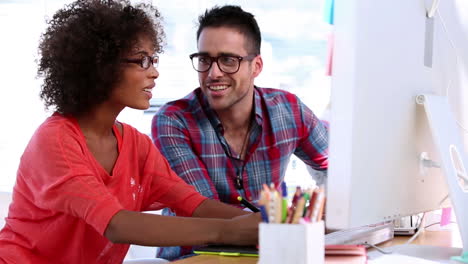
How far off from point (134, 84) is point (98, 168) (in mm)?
235

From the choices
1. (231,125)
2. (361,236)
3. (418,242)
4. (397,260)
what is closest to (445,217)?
(418,242)

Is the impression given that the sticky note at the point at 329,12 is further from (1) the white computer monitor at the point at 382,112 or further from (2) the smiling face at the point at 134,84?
(2) the smiling face at the point at 134,84

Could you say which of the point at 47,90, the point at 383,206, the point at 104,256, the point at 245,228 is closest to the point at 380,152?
the point at 383,206

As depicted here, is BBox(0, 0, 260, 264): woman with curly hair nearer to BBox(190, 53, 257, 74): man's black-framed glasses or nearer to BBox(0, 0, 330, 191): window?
BBox(190, 53, 257, 74): man's black-framed glasses

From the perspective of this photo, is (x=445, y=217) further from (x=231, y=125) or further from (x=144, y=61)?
(x=144, y=61)

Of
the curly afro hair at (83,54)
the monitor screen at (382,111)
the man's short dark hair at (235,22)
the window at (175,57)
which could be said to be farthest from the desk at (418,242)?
the window at (175,57)

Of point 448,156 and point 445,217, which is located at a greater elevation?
point 448,156

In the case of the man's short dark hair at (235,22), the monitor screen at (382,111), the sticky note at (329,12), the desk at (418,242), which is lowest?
the desk at (418,242)

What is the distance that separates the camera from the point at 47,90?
1.53m

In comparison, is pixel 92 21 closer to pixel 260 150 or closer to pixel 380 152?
pixel 260 150

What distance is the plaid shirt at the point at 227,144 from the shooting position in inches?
71.3

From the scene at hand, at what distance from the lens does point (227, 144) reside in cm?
190

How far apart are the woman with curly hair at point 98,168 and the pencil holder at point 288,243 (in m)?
0.41

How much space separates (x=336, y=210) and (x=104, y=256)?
0.75 metres
